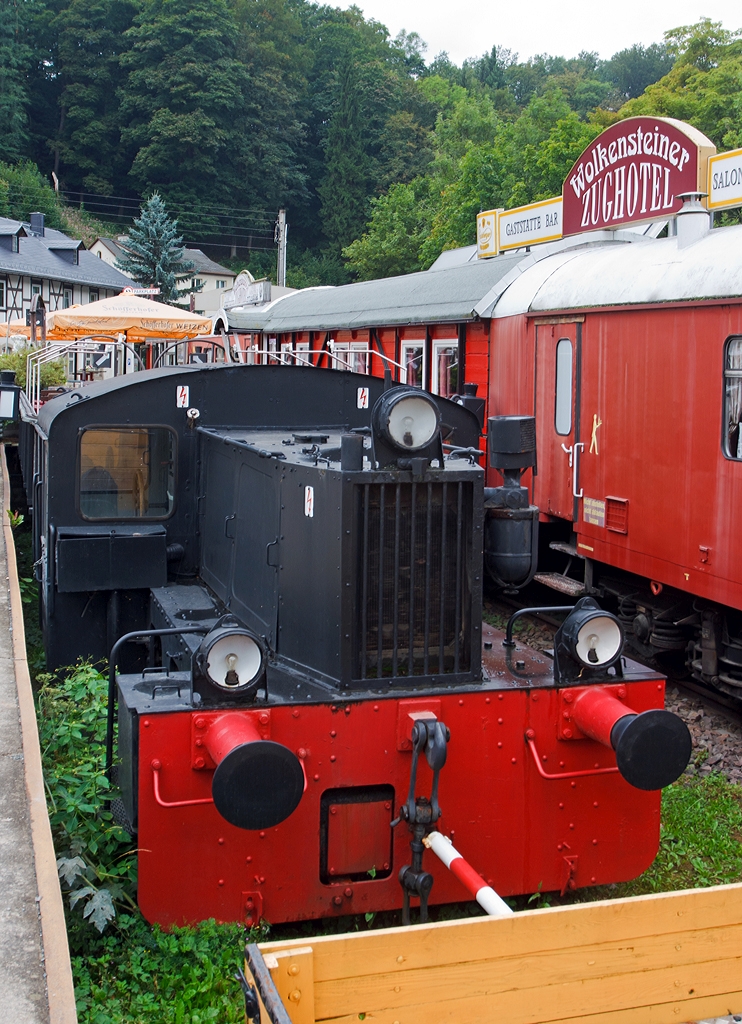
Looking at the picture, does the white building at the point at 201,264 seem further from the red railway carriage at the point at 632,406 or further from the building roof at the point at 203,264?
the red railway carriage at the point at 632,406

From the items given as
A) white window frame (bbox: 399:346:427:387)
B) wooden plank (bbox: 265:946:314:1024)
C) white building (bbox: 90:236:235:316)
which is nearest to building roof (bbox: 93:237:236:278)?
white building (bbox: 90:236:235:316)

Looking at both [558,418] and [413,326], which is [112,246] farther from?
[558,418]

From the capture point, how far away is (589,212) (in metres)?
12.4

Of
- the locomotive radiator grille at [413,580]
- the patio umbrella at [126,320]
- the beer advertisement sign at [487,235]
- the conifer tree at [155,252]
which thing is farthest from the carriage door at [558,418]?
the conifer tree at [155,252]

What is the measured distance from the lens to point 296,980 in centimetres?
296

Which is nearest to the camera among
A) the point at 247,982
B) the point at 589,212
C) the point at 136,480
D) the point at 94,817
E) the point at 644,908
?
the point at 247,982

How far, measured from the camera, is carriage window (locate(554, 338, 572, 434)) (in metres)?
9.38

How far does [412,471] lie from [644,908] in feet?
6.24

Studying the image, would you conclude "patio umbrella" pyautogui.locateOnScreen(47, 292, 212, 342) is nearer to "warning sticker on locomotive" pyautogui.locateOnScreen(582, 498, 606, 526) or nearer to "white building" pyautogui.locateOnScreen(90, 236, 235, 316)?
"warning sticker on locomotive" pyautogui.locateOnScreen(582, 498, 606, 526)

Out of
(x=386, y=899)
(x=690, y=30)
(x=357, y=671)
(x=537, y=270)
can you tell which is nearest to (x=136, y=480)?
(x=357, y=671)

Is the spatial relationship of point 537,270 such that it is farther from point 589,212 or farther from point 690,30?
point 690,30

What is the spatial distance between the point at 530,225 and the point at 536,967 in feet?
49.8

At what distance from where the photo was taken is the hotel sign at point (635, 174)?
11.0 m

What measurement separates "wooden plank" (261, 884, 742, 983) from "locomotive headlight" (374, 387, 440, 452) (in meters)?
1.91
